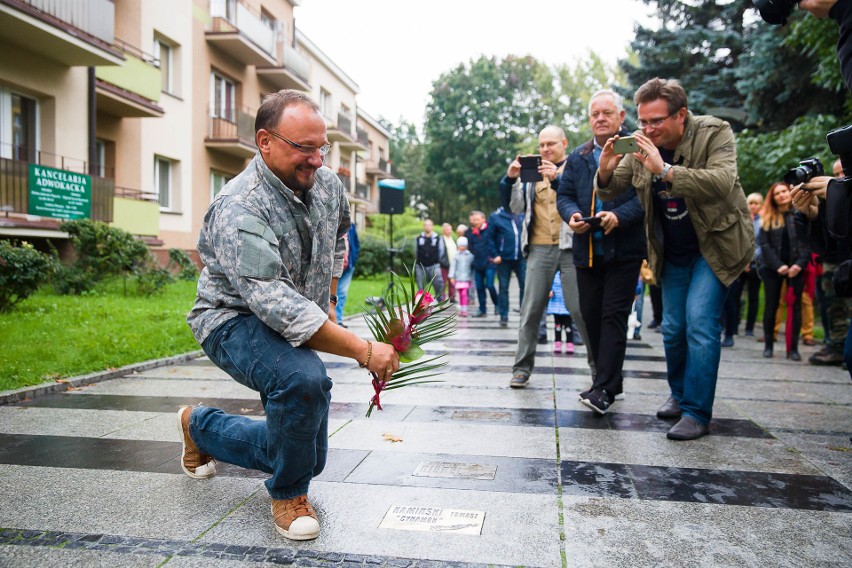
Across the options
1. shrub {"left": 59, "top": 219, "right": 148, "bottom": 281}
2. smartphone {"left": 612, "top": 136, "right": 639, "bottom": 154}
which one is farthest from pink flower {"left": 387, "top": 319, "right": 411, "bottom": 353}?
shrub {"left": 59, "top": 219, "right": 148, "bottom": 281}

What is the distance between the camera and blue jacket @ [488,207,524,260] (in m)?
11.0

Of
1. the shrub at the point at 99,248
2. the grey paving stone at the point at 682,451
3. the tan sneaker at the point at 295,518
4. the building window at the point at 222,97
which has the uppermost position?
the building window at the point at 222,97

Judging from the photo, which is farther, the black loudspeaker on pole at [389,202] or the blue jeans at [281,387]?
the black loudspeaker on pole at [389,202]

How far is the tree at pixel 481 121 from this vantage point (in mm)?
51594

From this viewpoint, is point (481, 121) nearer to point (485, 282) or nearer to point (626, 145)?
point (485, 282)

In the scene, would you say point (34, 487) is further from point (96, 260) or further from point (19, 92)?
point (19, 92)

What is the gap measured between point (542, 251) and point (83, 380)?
413 centimetres

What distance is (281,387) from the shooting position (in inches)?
104

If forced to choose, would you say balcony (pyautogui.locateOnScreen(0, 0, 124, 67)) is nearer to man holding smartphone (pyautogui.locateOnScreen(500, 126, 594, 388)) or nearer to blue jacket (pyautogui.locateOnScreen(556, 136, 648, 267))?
man holding smartphone (pyautogui.locateOnScreen(500, 126, 594, 388))

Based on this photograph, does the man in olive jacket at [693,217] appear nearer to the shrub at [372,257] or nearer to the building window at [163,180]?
the building window at [163,180]

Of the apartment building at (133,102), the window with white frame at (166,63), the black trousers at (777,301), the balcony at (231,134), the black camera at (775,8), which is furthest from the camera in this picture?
the balcony at (231,134)

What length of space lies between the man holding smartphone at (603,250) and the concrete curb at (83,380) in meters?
4.22

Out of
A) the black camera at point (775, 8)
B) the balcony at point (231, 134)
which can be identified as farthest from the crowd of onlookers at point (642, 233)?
the balcony at point (231, 134)

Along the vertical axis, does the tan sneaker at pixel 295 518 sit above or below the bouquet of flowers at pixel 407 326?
below
